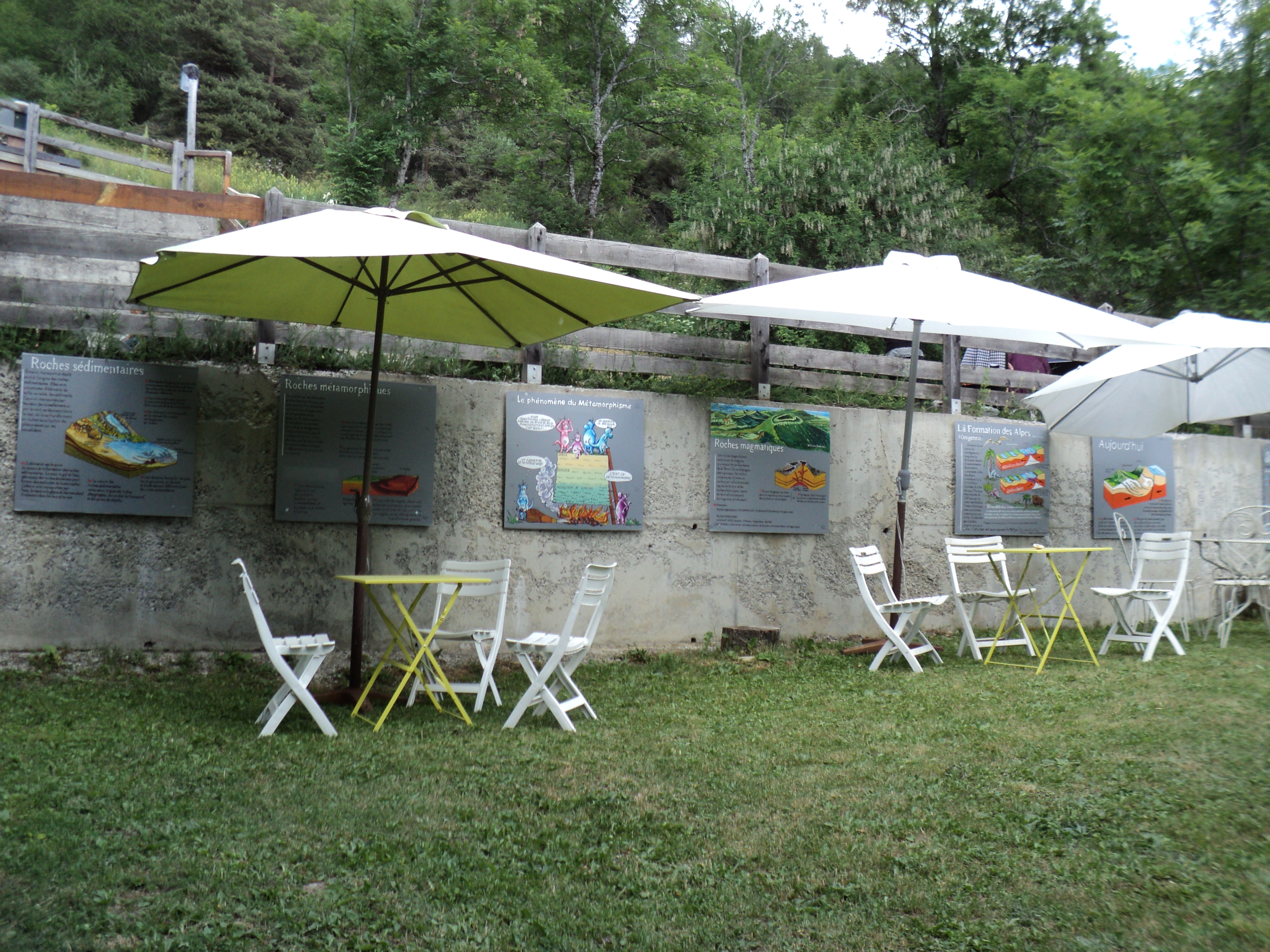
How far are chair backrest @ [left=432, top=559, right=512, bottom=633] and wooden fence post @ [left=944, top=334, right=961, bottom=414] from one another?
4.85 meters

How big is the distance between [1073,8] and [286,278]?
24.3 meters

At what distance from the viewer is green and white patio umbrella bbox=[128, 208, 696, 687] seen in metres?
4.25

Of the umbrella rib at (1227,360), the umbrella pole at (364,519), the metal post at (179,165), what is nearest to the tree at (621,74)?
the metal post at (179,165)

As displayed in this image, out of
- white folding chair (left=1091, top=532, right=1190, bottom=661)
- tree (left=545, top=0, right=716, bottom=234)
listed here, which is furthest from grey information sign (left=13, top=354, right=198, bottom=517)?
tree (left=545, top=0, right=716, bottom=234)

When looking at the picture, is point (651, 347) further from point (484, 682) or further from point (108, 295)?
point (108, 295)

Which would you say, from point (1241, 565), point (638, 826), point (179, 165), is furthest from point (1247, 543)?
point (179, 165)

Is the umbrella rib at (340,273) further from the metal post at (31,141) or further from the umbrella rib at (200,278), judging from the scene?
the metal post at (31,141)

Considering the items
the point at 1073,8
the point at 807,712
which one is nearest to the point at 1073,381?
the point at 807,712

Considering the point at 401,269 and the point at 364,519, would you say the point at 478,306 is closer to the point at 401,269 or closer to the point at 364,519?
the point at 401,269

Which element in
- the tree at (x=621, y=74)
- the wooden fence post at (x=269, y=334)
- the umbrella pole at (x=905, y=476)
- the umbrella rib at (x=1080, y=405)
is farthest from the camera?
the tree at (x=621, y=74)

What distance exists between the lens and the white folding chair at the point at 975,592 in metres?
6.39

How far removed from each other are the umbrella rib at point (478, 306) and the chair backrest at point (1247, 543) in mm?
6287

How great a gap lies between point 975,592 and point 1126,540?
288cm

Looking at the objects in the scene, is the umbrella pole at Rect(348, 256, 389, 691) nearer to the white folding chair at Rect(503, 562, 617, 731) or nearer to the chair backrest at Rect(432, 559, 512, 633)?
the chair backrest at Rect(432, 559, 512, 633)
